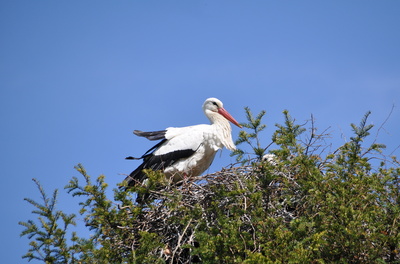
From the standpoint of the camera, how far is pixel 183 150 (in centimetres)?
877

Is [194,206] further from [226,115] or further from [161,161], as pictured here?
[226,115]

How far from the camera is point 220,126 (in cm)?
933

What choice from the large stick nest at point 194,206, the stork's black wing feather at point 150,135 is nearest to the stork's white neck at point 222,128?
the stork's black wing feather at point 150,135

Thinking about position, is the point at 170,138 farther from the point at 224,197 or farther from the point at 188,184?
the point at 224,197

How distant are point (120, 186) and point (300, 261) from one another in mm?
2310

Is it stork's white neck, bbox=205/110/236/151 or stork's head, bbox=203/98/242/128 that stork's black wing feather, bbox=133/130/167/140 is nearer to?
stork's white neck, bbox=205/110/236/151

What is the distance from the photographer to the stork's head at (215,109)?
9688 millimetres

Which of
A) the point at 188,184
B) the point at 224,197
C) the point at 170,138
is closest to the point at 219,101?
the point at 170,138

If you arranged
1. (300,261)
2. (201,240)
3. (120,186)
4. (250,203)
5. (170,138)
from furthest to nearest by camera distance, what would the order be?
(170,138) < (120,186) < (250,203) < (201,240) < (300,261)

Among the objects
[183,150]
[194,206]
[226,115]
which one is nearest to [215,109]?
[226,115]

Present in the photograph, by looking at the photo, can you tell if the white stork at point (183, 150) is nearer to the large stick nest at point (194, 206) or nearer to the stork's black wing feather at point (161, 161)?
the stork's black wing feather at point (161, 161)

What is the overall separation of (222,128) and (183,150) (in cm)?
85

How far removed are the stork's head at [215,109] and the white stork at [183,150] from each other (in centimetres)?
53

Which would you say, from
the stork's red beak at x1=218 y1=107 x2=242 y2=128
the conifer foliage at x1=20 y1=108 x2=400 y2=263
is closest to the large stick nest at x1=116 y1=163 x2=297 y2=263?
the conifer foliage at x1=20 y1=108 x2=400 y2=263
